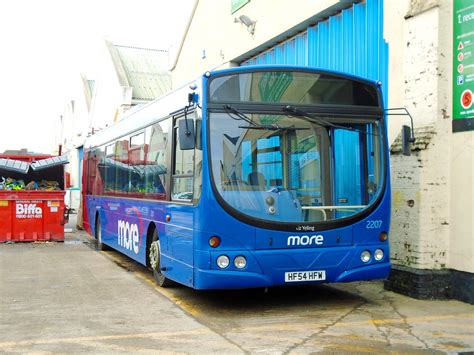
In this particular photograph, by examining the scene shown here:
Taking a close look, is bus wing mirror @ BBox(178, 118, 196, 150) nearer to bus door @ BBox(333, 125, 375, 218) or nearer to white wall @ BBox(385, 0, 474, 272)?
bus door @ BBox(333, 125, 375, 218)

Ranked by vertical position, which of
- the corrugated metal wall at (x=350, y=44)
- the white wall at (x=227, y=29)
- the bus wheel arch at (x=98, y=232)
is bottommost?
the bus wheel arch at (x=98, y=232)

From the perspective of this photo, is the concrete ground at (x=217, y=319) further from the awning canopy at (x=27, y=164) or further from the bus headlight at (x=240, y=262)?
the awning canopy at (x=27, y=164)

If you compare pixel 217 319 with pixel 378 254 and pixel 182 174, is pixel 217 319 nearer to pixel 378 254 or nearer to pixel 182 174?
pixel 182 174

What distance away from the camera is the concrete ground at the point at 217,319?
18.8ft

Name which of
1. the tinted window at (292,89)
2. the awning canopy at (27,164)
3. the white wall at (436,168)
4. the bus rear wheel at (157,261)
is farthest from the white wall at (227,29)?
the awning canopy at (27,164)

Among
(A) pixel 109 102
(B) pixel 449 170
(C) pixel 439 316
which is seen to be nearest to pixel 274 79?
(B) pixel 449 170

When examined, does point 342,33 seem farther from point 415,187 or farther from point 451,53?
point 415,187

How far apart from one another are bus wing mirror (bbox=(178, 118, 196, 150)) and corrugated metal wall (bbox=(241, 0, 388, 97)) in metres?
3.20

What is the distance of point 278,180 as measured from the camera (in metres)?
6.88

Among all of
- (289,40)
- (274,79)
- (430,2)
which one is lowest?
(274,79)

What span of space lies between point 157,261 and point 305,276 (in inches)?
106

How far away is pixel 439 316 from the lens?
7000 millimetres

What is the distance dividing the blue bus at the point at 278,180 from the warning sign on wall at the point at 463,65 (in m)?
1.16

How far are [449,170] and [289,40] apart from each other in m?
6.63
